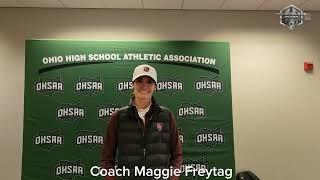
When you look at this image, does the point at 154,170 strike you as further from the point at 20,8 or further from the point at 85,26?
the point at 20,8

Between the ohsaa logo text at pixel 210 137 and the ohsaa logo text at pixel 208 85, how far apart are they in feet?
1.50

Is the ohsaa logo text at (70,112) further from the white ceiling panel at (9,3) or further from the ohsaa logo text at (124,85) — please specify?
the white ceiling panel at (9,3)

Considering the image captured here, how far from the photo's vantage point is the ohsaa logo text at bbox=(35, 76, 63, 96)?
4160 millimetres

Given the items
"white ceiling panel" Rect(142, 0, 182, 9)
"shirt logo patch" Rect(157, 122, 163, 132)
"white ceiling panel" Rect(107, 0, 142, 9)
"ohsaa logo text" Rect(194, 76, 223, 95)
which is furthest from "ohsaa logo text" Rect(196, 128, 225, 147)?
"shirt logo patch" Rect(157, 122, 163, 132)

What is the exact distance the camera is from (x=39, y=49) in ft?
13.8

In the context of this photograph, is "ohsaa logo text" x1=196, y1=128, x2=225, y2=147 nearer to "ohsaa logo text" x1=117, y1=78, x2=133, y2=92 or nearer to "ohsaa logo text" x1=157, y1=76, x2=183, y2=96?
"ohsaa logo text" x1=157, y1=76, x2=183, y2=96

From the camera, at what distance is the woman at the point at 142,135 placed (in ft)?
8.02

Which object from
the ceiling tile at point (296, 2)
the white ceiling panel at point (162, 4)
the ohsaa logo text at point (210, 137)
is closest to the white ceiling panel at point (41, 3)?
the white ceiling panel at point (162, 4)

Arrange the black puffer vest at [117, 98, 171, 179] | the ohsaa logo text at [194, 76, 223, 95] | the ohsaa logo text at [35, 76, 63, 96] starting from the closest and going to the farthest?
the black puffer vest at [117, 98, 171, 179], the ohsaa logo text at [35, 76, 63, 96], the ohsaa logo text at [194, 76, 223, 95]

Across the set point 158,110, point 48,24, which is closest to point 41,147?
point 48,24

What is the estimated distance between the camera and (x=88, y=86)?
4203 millimetres

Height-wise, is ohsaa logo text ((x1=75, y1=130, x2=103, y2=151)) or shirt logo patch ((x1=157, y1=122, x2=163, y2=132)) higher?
shirt logo patch ((x1=157, y1=122, x2=163, y2=132))

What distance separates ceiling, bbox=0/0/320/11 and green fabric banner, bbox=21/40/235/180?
1.40 feet

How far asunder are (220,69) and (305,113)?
3.86 ft
